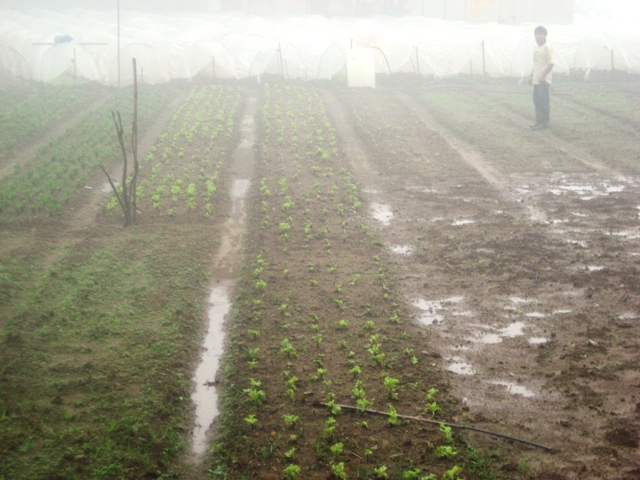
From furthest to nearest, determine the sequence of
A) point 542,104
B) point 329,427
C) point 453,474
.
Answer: point 542,104 → point 329,427 → point 453,474

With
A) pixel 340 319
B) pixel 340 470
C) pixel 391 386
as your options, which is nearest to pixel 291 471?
pixel 340 470

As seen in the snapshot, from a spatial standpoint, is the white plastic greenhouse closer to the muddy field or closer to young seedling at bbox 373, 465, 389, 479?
the muddy field

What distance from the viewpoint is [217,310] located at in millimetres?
7863

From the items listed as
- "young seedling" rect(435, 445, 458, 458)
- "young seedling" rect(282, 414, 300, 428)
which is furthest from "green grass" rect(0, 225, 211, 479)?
"young seedling" rect(435, 445, 458, 458)

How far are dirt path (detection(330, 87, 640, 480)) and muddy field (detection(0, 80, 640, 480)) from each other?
0.03 m

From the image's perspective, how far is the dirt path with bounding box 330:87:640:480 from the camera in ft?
17.5

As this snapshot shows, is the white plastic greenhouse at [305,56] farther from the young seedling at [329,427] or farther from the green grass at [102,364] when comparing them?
the young seedling at [329,427]

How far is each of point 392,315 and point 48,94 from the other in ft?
63.2

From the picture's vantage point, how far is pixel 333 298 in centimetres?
791

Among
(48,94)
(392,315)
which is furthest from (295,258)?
(48,94)

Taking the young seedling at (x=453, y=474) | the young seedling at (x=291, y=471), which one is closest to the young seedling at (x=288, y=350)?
the young seedling at (x=291, y=471)

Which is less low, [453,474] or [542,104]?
[542,104]

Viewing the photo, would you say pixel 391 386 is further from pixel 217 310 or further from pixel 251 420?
pixel 217 310

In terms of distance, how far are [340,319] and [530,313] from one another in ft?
7.12
